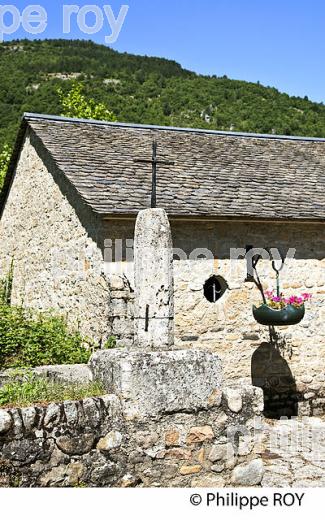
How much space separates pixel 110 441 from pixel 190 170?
6.89 m

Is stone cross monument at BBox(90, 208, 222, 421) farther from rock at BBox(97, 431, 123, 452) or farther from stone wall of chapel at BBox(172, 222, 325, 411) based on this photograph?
stone wall of chapel at BBox(172, 222, 325, 411)

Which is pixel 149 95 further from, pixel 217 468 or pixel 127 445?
pixel 127 445

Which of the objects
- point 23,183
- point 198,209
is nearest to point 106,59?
point 23,183

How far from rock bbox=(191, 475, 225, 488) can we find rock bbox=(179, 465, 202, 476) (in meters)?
0.06

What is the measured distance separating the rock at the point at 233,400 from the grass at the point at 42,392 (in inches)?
38.8

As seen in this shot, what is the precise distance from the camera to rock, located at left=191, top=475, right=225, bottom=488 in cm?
436

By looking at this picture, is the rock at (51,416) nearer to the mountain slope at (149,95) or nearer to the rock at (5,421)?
the rock at (5,421)

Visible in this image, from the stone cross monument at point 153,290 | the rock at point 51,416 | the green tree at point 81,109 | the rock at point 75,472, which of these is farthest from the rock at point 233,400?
the green tree at point 81,109

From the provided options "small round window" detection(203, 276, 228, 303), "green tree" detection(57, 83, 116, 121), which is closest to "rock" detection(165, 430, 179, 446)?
"small round window" detection(203, 276, 228, 303)

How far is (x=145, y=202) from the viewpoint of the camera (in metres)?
8.52

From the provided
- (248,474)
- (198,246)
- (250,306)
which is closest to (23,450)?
(248,474)

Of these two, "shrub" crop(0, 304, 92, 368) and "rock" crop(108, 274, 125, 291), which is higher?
"rock" crop(108, 274, 125, 291)

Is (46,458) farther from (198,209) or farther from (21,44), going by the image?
(21,44)

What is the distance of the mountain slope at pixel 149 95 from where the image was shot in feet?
89.9
